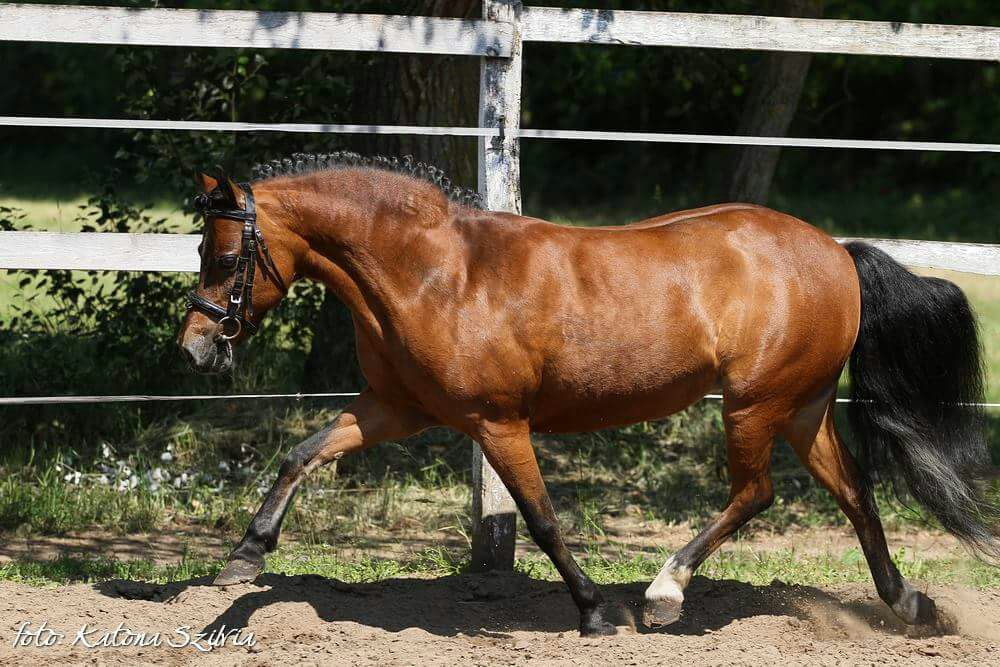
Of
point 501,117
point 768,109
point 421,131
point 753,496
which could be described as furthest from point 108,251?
point 768,109

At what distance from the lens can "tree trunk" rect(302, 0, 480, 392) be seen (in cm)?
622

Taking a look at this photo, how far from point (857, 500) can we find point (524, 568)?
4.97ft

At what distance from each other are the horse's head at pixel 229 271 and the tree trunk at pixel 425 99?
243 cm

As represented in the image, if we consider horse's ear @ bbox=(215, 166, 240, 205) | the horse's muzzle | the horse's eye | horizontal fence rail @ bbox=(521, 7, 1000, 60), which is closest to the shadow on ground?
the horse's muzzle

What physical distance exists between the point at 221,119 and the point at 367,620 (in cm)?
404

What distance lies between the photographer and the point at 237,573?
4098 mm

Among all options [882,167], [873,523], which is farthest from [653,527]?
[882,167]

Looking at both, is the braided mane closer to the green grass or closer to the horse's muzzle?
the horse's muzzle

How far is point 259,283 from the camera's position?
396 centimetres

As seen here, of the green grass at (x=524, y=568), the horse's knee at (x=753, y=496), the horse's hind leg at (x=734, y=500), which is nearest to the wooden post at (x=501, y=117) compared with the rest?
the green grass at (x=524, y=568)

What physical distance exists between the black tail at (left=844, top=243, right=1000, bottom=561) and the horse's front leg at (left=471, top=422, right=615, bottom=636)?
1303mm

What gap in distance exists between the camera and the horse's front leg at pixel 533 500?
4.09 m

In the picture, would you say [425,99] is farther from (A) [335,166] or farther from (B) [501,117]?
(A) [335,166]

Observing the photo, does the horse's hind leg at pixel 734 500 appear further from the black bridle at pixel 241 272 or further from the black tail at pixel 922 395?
the black bridle at pixel 241 272
